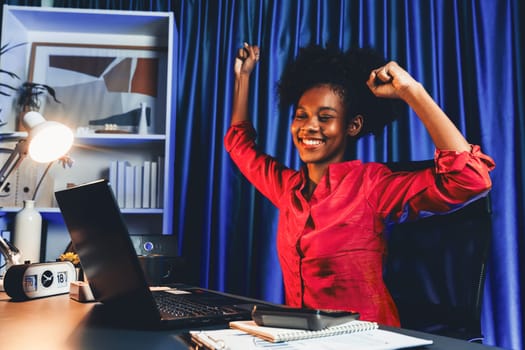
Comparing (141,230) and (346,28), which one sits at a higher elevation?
(346,28)

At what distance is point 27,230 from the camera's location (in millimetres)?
2227

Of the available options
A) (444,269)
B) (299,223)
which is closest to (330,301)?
(299,223)

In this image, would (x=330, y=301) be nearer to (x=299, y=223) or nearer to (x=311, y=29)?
(x=299, y=223)

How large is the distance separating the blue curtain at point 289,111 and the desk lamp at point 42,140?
1.15m

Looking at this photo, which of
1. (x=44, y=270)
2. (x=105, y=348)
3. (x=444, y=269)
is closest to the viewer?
(x=105, y=348)

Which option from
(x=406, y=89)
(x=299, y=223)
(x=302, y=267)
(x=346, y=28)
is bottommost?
(x=302, y=267)

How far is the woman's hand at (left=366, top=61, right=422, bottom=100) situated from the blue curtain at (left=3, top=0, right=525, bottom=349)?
0.45 meters

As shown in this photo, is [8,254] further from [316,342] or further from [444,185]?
[444,185]

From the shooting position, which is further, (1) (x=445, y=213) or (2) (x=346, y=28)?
(2) (x=346, y=28)

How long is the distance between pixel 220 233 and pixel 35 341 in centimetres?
174

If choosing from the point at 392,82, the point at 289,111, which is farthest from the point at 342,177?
the point at 289,111

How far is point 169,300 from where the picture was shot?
1065 mm

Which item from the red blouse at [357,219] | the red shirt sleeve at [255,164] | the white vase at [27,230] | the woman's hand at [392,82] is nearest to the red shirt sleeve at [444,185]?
the red blouse at [357,219]

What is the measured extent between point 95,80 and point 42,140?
1.41 m
